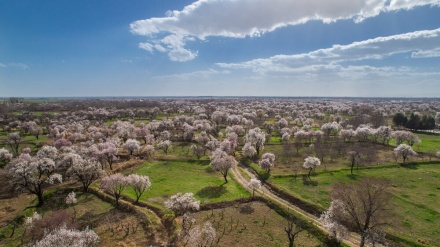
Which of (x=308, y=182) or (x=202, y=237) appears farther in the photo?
(x=308, y=182)

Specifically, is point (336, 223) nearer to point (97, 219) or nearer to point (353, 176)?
point (353, 176)

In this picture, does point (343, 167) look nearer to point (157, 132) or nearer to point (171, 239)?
point (171, 239)

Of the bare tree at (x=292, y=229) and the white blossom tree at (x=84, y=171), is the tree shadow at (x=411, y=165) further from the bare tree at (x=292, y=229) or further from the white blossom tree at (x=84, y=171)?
the white blossom tree at (x=84, y=171)

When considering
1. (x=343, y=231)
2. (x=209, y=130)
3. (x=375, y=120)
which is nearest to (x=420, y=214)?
(x=343, y=231)

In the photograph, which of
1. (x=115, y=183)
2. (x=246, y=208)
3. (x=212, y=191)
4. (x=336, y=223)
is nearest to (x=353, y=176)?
(x=246, y=208)

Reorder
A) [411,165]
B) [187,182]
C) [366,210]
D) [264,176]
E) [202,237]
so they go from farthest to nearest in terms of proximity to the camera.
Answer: [411,165] < [264,176] < [187,182] < [202,237] < [366,210]

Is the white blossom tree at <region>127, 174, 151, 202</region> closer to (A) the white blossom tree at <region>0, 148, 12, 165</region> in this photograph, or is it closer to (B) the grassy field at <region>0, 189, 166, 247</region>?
(B) the grassy field at <region>0, 189, 166, 247</region>
